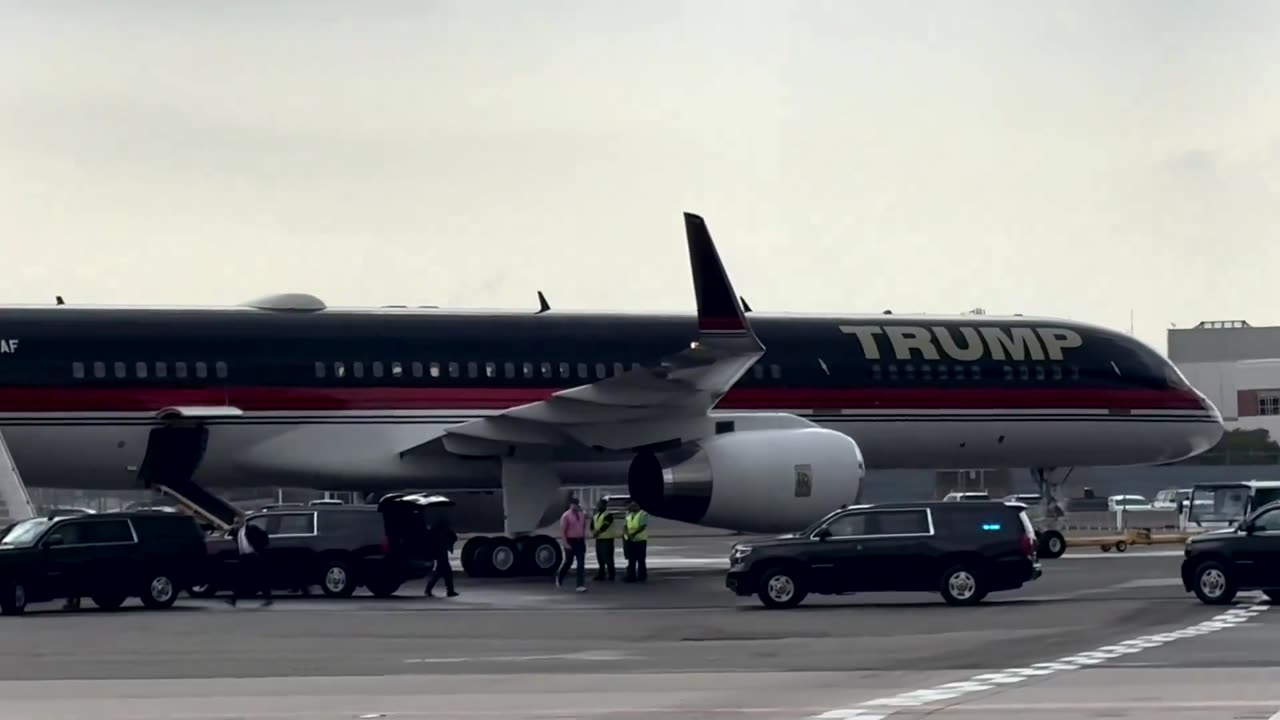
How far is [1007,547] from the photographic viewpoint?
27297 mm

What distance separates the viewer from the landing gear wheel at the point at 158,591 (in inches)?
1134

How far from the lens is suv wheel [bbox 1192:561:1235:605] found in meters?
26.8

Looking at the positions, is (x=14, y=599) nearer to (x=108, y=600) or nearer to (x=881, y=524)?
(x=108, y=600)

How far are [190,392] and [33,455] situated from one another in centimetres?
268

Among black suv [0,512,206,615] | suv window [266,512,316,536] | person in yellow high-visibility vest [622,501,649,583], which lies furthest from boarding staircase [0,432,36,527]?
person in yellow high-visibility vest [622,501,649,583]

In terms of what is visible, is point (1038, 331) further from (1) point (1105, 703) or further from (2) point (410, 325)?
(1) point (1105, 703)

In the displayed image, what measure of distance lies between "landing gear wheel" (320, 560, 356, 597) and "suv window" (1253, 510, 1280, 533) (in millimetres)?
13148

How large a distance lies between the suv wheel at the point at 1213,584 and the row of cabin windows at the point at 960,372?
11053mm

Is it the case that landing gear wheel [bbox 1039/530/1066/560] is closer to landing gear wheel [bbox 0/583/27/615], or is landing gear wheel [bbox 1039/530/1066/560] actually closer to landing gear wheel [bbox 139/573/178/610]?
landing gear wheel [bbox 139/573/178/610]

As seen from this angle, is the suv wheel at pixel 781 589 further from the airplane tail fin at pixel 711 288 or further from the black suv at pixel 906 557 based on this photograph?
the airplane tail fin at pixel 711 288

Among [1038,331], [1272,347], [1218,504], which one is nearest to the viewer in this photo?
[1038,331]

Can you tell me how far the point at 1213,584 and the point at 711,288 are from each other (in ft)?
27.3

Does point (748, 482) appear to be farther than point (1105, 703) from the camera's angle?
Yes

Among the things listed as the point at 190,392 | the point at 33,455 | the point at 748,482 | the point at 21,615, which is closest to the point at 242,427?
the point at 190,392
